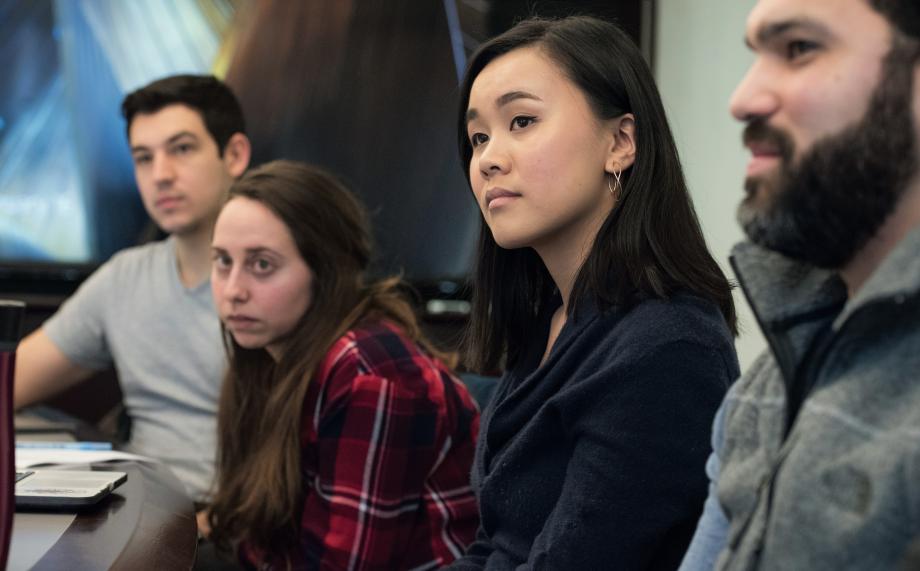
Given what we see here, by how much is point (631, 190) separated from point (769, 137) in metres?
0.47

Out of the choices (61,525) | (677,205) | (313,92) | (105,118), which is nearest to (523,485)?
(677,205)

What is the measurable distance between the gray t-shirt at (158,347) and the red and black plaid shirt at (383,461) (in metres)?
0.67

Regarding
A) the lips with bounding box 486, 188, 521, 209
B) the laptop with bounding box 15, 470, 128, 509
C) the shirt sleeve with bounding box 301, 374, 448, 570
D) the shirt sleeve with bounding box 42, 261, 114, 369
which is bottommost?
the shirt sleeve with bounding box 301, 374, 448, 570

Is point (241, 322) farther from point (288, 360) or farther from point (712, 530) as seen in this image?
point (712, 530)

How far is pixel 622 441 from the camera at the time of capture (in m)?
1.08

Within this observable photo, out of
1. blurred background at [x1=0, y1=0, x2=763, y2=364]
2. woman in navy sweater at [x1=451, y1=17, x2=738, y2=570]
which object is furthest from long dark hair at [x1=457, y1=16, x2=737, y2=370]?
blurred background at [x1=0, y1=0, x2=763, y2=364]

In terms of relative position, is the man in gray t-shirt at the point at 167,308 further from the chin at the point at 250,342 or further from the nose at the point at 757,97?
the nose at the point at 757,97

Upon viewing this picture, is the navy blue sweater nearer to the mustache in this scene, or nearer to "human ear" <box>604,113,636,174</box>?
"human ear" <box>604,113,636,174</box>

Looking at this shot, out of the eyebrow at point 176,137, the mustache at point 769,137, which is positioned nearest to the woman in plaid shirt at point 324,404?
the eyebrow at point 176,137

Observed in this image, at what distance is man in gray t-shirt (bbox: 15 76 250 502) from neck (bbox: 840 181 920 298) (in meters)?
1.69

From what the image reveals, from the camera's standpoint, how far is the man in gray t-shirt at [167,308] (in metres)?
2.31

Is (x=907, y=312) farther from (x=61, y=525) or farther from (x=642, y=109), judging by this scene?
(x=61, y=525)

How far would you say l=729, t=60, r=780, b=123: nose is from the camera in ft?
2.60

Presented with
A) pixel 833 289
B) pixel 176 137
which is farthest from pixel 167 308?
pixel 833 289
